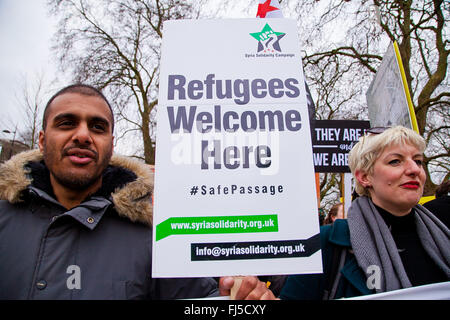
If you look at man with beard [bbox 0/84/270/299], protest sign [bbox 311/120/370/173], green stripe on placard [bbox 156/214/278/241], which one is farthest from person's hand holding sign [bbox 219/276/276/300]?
protest sign [bbox 311/120/370/173]

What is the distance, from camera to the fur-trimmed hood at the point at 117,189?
1.37 metres

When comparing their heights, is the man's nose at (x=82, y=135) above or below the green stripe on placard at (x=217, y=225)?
above

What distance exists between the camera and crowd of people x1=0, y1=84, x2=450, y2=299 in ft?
4.11

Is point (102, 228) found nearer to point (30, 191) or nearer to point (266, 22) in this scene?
point (30, 191)

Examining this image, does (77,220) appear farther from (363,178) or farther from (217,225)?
(363,178)

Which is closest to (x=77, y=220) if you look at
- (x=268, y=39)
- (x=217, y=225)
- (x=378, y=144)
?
(x=217, y=225)

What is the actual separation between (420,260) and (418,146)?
583 mm

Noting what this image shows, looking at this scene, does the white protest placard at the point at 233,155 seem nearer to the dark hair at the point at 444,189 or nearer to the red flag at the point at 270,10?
the red flag at the point at 270,10

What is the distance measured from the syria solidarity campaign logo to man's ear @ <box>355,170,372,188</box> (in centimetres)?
84

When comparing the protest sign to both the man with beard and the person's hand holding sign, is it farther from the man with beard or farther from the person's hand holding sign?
the person's hand holding sign

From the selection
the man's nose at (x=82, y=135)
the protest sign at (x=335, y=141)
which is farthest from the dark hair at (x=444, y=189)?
the man's nose at (x=82, y=135)

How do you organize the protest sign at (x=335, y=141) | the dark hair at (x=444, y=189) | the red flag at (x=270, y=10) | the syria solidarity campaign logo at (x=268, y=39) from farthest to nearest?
the protest sign at (x=335, y=141), the dark hair at (x=444, y=189), the red flag at (x=270, y=10), the syria solidarity campaign logo at (x=268, y=39)

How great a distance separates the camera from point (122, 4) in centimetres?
1022

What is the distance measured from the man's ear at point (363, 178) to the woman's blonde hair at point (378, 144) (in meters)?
0.02
